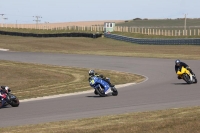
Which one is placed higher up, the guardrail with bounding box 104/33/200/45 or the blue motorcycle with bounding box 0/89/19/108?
the blue motorcycle with bounding box 0/89/19/108

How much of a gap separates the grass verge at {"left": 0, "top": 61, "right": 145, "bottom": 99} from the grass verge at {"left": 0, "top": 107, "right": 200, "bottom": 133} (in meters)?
10.5

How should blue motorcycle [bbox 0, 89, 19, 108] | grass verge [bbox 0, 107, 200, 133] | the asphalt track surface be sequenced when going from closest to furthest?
grass verge [bbox 0, 107, 200, 133], the asphalt track surface, blue motorcycle [bbox 0, 89, 19, 108]

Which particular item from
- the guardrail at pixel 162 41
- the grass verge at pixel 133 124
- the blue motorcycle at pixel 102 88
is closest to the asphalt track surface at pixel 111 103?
the blue motorcycle at pixel 102 88

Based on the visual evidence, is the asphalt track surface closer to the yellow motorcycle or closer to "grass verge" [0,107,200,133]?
the yellow motorcycle

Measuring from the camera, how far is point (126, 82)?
28.0 meters

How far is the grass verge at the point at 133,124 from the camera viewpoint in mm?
10789

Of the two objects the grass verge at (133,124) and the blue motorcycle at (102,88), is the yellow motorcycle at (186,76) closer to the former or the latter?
the blue motorcycle at (102,88)

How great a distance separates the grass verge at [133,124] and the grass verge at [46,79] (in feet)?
34.6

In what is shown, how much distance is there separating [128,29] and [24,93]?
217ft

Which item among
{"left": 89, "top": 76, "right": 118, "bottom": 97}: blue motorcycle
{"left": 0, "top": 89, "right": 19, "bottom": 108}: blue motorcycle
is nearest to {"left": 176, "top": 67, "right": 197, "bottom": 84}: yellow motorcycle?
{"left": 89, "top": 76, "right": 118, "bottom": 97}: blue motorcycle

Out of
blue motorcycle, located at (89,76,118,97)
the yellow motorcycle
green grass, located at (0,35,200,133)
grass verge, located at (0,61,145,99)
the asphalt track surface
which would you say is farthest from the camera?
grass verge, located at (0,61,145,99)

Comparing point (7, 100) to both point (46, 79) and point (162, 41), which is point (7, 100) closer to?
point (46, 79)

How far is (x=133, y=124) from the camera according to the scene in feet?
38.0

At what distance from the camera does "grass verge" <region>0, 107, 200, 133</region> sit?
10.8 m
